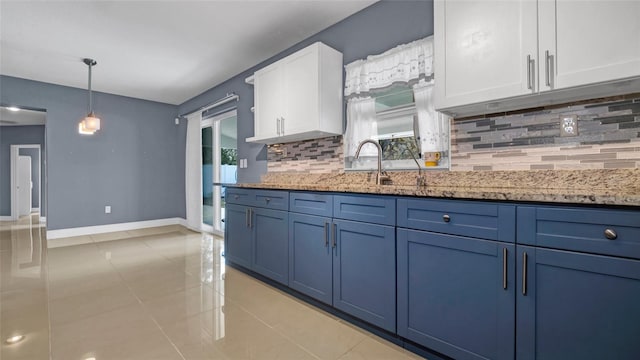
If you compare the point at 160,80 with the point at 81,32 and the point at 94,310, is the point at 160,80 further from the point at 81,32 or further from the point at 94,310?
the point at 94,310

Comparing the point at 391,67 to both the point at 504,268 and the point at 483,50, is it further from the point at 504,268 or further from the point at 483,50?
the point at 504,268

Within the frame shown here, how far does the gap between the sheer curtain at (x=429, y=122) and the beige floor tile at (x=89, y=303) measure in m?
2.66

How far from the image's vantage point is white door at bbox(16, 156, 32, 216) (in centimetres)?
756

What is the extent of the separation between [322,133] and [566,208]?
6.50 ft

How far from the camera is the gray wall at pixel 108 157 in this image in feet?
16.0

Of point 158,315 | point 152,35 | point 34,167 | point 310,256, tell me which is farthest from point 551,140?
point 34,167

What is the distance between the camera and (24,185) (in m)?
7.77

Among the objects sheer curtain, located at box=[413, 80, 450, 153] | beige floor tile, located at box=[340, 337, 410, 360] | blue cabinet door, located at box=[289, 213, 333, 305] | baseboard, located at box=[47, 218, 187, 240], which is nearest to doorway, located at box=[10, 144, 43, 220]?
baseboard, located at box=[47, 218, 187, 240]

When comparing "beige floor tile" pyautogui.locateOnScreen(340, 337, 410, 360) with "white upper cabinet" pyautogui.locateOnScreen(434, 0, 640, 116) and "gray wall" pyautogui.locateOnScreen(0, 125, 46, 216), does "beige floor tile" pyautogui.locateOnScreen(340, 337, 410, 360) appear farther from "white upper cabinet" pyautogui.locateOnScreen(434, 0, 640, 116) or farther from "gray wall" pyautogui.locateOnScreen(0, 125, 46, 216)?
"gray wall" pyautogui.locateOnScreen(0, 125, 46, 216)

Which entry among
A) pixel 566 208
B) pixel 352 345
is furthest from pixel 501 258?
pixel 352 345

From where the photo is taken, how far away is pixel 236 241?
317 centimetres

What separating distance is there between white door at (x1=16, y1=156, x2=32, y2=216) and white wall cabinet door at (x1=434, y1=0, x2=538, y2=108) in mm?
10034

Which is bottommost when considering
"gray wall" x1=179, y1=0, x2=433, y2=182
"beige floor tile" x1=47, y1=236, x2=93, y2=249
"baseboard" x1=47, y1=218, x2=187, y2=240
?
"beige floor tile" x1=47, y1=236, x2=93, y2=249

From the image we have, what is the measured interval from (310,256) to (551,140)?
1.73 m
